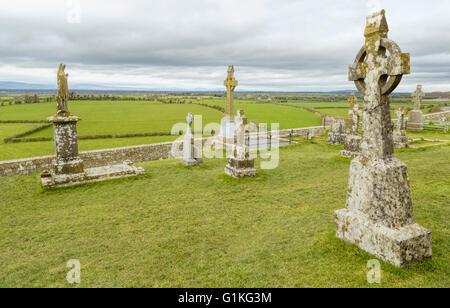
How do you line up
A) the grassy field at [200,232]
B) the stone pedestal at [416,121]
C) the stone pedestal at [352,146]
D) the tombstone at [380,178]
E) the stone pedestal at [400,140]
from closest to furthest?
the tombstone at [380,178]
the grassy field at [200,232]
the stone pedestal at [352,146]
the stone pedestal at [400,140]
the stone pedestal at [416,121]

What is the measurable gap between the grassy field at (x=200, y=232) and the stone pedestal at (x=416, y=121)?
491 inches

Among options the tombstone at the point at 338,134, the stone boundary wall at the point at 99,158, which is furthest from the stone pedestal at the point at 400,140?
the stone boundary wall at the point at 99,158

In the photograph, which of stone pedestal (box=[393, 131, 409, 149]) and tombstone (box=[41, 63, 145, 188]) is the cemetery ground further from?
stone pedestal (box=[393, 131, 409, 149])

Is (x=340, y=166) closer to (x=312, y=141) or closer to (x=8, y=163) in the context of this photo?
(x=312, y=141)

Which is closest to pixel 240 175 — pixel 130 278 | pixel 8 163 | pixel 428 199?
pixel 428 199

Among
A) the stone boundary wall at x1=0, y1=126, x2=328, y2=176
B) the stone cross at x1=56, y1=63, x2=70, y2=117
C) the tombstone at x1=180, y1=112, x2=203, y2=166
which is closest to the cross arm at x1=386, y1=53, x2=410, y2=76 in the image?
the tombstone at x1=180, y1=112, x2=203, y2=166

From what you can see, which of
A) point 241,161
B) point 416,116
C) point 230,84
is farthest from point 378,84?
point 416,116

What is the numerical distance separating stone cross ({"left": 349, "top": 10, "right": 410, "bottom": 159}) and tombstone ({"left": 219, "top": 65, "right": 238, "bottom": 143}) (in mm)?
11010

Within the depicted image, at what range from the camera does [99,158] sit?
13.2 metres

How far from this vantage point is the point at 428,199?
677 cm

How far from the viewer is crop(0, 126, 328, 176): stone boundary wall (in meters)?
10.9

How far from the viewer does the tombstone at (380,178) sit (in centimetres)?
406

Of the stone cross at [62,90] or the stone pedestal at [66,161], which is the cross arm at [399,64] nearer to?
the stone pedestal at [66,161]
